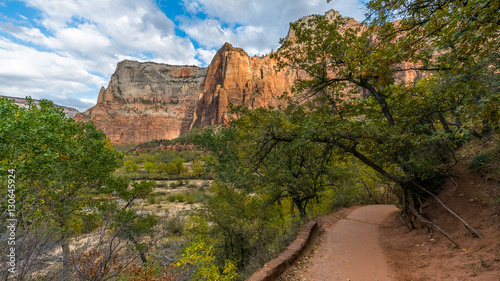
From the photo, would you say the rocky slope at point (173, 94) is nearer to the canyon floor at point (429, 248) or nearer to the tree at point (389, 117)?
the tree at point (389, 117)

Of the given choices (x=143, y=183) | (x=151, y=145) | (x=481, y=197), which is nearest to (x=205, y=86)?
(x=151, y=145)

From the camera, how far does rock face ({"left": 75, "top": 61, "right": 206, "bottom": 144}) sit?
114 m

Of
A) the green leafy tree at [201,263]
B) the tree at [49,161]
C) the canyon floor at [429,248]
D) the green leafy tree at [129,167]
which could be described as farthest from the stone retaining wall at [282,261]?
the green leafy tree at [129,167]

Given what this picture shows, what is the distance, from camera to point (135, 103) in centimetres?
12131

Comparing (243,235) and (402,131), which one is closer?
(402,131)

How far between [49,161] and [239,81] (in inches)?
3365

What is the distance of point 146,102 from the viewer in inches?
4862

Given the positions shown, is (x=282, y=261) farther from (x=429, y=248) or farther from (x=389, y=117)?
(x=389, y=117)

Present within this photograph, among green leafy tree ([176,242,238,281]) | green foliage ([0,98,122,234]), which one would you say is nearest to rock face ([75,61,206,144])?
green foliage ([0,98,122,234])

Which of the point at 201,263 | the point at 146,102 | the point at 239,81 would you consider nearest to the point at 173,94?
Result: the point at 146,102

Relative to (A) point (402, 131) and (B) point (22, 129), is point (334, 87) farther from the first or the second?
(B) point (22, 129)

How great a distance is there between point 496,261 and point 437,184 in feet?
11.4

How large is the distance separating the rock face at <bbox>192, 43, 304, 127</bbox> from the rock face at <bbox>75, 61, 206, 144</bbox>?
29365 mm

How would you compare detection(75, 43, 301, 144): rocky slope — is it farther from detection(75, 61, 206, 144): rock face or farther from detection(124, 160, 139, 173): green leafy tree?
detection(124, 160, 139, 173): green leafy tree
